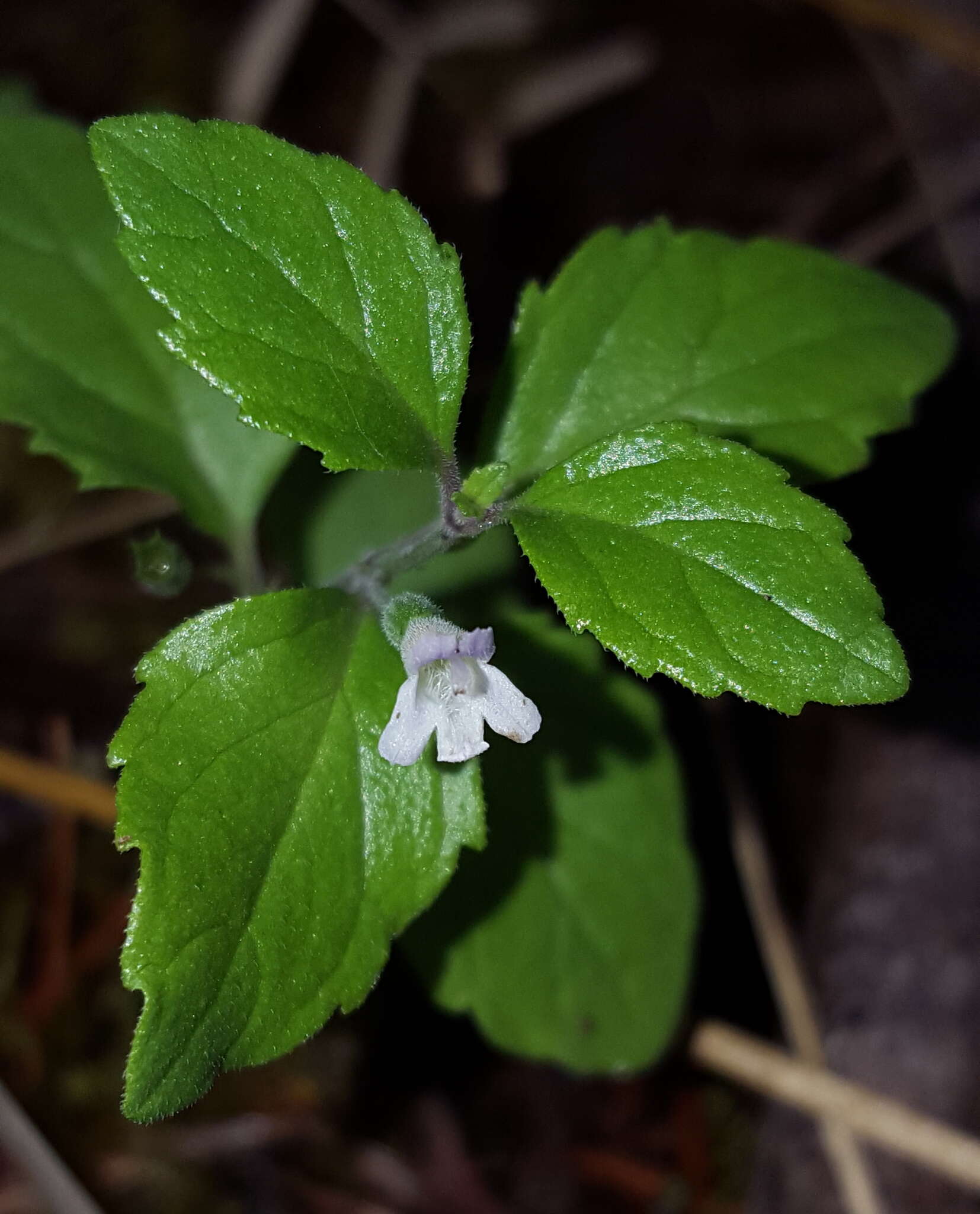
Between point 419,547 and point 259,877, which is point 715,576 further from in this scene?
point 259,877

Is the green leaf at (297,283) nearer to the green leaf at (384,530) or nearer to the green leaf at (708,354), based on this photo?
the green leaf at (708,354)

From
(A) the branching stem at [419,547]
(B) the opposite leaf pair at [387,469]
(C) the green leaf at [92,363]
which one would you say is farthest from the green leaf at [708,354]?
(C) the green leaf at [92,363]

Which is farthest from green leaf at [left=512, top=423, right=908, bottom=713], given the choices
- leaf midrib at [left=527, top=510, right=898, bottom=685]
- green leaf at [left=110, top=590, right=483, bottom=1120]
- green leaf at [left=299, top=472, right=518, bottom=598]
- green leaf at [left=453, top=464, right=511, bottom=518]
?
green leaf at [left=299, top=472, right=518, bottom=598]

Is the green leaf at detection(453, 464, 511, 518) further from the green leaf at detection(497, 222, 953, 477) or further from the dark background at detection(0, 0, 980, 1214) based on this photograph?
the dark background at detection(0, 0, 980, 1214)

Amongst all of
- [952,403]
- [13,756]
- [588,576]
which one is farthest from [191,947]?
[952,403]

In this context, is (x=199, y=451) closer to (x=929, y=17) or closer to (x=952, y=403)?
(x=952, y=403)

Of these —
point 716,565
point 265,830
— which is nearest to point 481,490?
point 716,565
